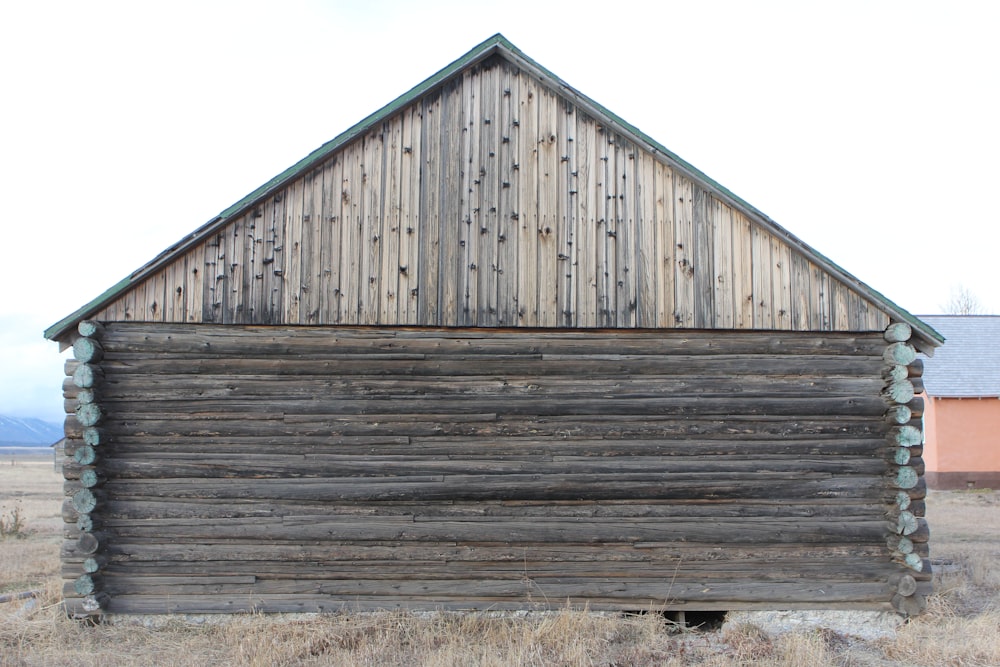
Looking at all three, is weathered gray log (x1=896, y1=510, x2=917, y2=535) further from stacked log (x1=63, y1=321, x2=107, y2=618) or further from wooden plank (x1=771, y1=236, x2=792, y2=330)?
stacked log (x1=63, y1=321, x2=107, y2=618)

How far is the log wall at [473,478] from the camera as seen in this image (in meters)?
8.58

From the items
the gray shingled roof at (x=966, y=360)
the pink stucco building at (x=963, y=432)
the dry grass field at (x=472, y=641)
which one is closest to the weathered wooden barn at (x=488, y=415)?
the dry grass field at (x=472, y=641)

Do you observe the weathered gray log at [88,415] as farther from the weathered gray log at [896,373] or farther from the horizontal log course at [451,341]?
the weathered gray log at [896,373]

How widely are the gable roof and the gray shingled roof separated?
20699 mm

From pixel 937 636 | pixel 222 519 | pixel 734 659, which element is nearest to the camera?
pixel 734 659

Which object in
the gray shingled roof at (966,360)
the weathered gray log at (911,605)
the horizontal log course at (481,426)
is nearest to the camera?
the weathered gray log at (911,605)

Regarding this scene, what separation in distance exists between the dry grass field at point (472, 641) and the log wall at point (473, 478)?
322 mm

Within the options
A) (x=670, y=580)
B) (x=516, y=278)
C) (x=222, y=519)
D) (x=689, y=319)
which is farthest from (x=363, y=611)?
(x=689, y=319)

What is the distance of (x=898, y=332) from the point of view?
8.62 m

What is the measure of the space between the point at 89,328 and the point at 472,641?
5198 millimetres

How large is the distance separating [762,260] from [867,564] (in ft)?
11.6

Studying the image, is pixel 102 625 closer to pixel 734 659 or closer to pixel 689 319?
pixel 734 659

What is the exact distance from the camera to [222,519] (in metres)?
8.59

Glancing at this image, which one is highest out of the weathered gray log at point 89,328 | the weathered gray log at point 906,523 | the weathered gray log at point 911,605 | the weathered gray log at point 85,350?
the weathered gray log at point 89,328
